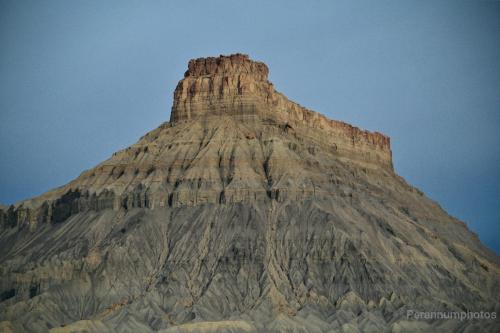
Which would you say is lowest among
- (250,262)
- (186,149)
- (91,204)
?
(250,262)

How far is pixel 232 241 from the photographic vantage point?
145375 millimetres

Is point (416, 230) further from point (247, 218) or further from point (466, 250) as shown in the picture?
point (247, 218)

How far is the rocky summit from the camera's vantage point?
5335 inches

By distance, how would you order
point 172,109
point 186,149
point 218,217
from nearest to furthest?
1. point 218,217
2. point 186,149
3. point 172,109

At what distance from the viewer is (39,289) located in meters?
141

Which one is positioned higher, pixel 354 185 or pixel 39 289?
pixel 354 185

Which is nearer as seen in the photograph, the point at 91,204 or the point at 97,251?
the point at 97,251

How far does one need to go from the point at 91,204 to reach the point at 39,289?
2069 cm

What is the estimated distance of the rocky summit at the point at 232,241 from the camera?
445 feet

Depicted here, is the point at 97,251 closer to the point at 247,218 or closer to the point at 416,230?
the point at 247,218

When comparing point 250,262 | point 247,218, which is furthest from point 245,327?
point 247,218

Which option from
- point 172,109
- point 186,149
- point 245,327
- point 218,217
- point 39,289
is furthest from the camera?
point 172,109

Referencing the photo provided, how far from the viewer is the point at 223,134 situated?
167m

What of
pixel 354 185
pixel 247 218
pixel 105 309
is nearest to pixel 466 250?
pixel 354 185
